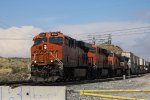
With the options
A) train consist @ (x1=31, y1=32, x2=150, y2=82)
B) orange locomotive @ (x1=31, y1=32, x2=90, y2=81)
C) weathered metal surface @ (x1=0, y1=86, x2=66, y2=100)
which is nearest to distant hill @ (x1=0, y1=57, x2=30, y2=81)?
orange locomotive @ (x1=31, y1=32, x2=90, y2=81)

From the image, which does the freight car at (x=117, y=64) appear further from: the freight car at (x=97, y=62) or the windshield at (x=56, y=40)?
the windshield at (x=56, y=40)

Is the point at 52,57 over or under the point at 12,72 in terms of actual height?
over

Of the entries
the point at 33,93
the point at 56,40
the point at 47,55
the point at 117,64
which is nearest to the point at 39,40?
the point at 56,40

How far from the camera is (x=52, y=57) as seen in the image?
29.1 m

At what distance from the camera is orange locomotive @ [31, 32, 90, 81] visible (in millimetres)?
28156

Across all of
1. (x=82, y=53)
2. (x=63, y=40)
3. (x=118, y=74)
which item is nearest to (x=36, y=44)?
(x=63, y=40)

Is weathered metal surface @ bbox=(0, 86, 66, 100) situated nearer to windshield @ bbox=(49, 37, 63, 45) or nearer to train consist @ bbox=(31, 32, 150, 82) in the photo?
train consist @ bbox=(31, 32, 150, 82)

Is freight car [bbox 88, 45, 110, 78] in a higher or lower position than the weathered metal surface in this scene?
higher

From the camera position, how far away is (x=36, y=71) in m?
28.3

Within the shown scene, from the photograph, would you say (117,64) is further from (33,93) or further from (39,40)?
(33,93)

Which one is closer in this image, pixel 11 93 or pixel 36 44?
pixel 11 93

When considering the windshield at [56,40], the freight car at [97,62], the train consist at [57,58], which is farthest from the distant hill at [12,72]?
the freight car at [97,62]

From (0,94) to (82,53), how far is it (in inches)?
1160

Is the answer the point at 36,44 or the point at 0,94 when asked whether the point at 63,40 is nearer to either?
the point at 36,44
